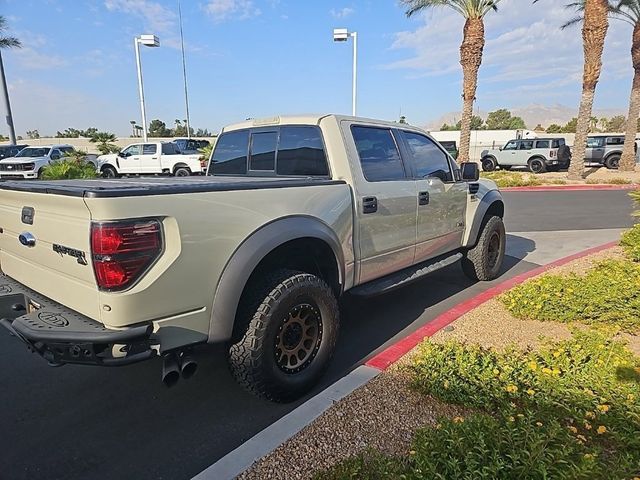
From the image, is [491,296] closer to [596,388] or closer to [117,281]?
[596,388]

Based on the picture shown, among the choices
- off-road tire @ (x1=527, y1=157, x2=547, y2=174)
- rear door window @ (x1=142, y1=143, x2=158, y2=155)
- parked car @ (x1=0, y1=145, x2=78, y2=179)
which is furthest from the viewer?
off-road tire @ (x1=527, y1=157, x2=547, y2=174)

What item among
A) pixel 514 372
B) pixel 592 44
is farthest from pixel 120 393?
pixel 592 44

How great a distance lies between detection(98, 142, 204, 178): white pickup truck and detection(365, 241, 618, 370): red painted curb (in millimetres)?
17017

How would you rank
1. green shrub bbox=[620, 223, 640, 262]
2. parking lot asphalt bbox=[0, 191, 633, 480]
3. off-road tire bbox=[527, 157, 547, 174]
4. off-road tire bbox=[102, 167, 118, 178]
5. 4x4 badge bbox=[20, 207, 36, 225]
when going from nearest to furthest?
parking lot asphalt bbox=[0, 191, 633, 480] → 4x4 badge bbox=[20, 207, 36, 225] → green shrub bbox=[620, 223, 640, 262] → off-road tire bbox=[102, 167, 118, 178] → off-road tire bbox=[527, 157, 547, 174]

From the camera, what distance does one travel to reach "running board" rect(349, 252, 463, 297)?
370 centimetres

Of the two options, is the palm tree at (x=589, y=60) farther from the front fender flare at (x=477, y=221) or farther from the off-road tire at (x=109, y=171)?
the off-road tire at (x=109, y=171)

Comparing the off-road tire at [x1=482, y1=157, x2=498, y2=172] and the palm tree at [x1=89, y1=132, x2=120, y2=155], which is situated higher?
the palm tree at [x1=89, y1=132, x2=120, y2=155]

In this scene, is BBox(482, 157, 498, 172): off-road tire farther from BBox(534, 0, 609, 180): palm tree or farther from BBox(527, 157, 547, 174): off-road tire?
BBox(534, 0, 609, 180): palm tree

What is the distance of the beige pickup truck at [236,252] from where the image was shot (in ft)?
7.23

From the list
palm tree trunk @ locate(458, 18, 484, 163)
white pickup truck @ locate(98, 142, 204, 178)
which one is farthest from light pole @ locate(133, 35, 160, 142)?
palm tree trunk @ locate(458, 18, 484, 163)

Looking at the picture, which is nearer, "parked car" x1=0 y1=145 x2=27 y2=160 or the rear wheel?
the rear wheel

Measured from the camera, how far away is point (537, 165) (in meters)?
25.1

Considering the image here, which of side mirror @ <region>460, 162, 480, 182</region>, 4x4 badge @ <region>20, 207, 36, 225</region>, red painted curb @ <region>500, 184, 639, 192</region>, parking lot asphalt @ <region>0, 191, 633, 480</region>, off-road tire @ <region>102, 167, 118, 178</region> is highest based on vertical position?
side mirror @ <region>460, 162, 480, 182</region>

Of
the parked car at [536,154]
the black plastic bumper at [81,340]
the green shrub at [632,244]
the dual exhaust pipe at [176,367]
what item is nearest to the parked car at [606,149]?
the parked car at [536,154]
